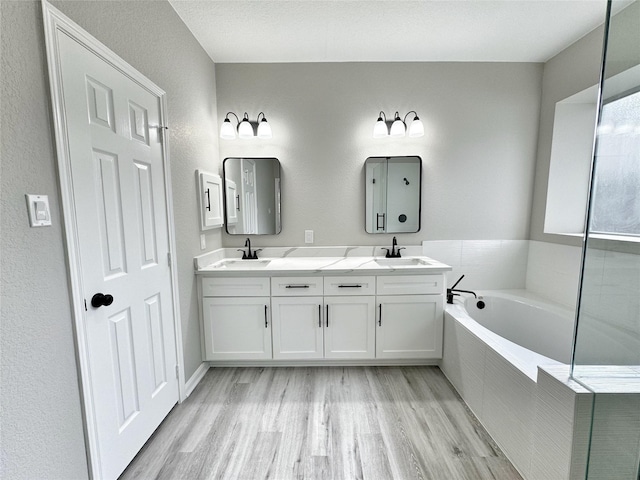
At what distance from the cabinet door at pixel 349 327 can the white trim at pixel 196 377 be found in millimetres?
997

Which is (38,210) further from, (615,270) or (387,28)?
(387,28)

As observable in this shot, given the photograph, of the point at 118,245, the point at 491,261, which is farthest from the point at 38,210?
the point at 491,261

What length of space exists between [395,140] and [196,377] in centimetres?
265

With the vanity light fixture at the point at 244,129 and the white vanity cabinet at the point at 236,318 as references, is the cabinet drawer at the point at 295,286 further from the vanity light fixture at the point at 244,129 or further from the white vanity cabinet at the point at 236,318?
the vanity light fixture at the point at 244,129

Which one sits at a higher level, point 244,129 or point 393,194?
point 244,129

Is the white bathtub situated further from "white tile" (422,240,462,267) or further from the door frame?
the door frame

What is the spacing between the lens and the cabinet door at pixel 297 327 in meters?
2.23

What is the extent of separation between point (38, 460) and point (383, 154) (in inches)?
110

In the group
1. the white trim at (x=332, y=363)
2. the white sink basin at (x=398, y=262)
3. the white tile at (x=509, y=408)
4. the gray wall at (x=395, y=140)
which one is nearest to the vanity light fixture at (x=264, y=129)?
the gray wall at (x=395, y=140)

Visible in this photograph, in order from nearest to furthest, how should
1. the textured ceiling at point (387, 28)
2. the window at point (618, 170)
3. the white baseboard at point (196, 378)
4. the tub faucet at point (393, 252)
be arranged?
the window at point (618, 170), the textured ceiling at point (387, 28), the white baseboard at point (196, 378), the tub faucet at point (393, 252)

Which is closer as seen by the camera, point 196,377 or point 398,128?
point 196,377

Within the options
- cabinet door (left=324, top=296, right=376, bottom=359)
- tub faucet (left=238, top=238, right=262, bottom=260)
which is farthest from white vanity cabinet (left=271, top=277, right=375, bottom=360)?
tub faucet (left=238, top=238, right=262, bottom=260)

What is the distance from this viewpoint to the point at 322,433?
5.34 feet

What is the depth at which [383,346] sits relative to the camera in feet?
7.43
